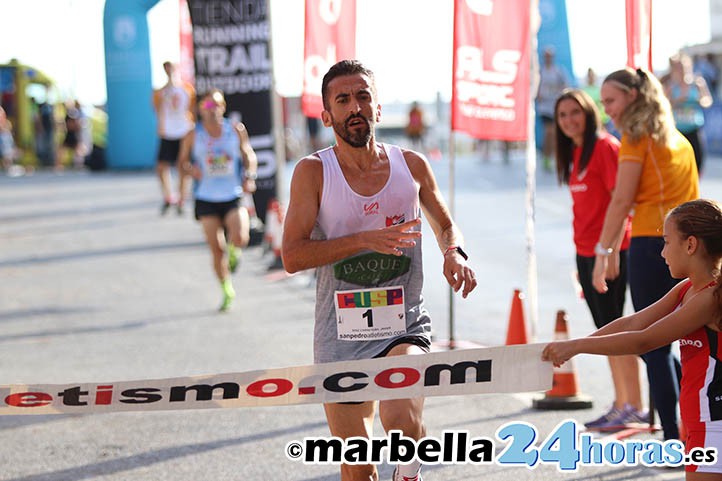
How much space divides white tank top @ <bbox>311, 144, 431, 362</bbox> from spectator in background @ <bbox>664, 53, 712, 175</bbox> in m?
8.48

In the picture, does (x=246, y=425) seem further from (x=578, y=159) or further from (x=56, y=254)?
(x=56, y=254)

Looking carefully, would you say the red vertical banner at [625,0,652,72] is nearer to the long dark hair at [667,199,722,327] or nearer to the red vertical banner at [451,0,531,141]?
the red vertical banner at [451,0,531,141]

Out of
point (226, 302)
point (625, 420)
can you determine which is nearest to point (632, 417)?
point (625, 420)

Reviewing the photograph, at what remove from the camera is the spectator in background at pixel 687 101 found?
13.3m

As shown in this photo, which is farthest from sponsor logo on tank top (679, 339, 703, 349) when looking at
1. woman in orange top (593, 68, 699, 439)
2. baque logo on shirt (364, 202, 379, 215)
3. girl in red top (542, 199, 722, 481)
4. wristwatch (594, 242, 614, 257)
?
wristwatch (594, 242, 614, 257)

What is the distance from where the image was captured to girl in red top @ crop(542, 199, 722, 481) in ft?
14.4

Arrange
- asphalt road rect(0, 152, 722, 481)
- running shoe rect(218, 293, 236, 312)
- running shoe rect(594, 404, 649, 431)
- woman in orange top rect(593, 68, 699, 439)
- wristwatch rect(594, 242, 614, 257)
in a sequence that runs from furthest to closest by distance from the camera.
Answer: running shoe rect(218, 293, 236, 312) < running shoe rect(594, 404, 649, 431) < asphalt road rect(0, 152, 722, 481) < wristwatch rect(594, 242, 614, 257) < woman in orange top rect(593, 68, 699, 439)

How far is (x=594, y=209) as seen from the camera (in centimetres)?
725

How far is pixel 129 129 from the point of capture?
3244 cm

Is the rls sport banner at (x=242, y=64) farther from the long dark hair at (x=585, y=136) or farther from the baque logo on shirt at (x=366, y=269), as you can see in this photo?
the baque logo on shirt at (x=366, y=269)

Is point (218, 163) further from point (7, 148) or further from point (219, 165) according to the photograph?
point (7, 148)

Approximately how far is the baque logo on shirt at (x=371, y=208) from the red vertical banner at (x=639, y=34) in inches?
141

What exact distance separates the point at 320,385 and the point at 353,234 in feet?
1.99

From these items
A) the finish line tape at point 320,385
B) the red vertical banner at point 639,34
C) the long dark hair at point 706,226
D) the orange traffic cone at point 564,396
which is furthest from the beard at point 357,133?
the red vertical banner at point 639,34
